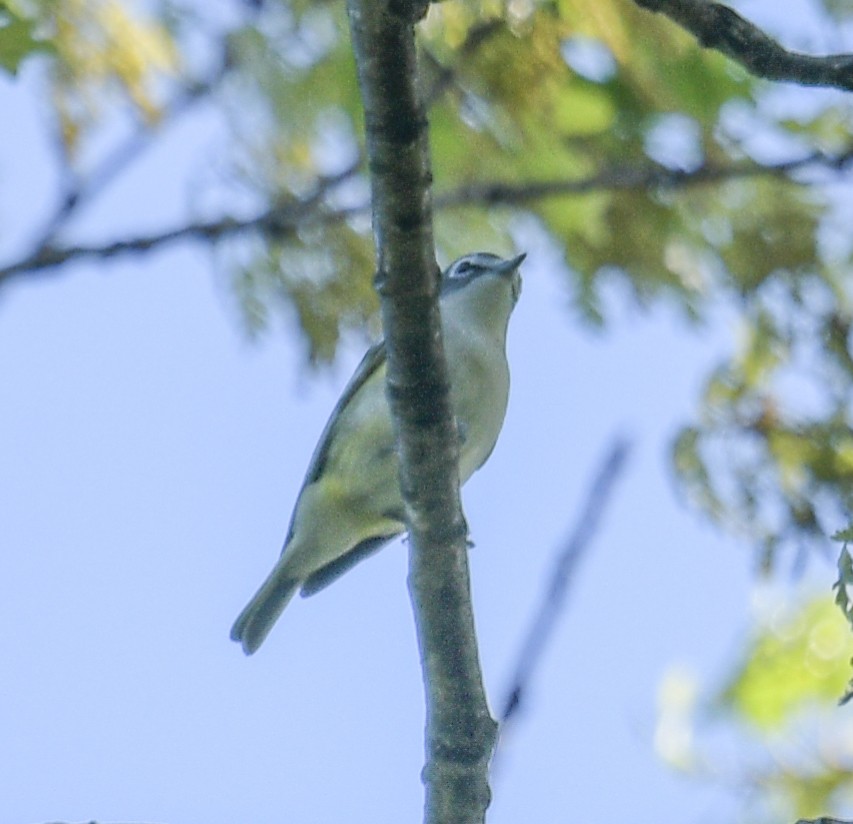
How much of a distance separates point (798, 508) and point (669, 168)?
1.18 metres

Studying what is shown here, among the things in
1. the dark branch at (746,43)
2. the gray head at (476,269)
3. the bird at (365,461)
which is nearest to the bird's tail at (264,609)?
the bird at (365,461)

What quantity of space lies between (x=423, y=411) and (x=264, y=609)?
237 cm

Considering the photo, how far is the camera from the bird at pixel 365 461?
475 centimetres

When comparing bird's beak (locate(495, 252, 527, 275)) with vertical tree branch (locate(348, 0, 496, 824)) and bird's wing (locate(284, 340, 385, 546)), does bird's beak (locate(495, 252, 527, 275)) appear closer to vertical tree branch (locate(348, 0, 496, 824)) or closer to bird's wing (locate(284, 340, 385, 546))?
bird's wing (locate(284, 340, 385, 546))

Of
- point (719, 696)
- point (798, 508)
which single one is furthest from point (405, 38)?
point (719, 696)

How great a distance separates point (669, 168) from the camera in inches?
186

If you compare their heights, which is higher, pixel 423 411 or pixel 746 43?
pixel 746 43

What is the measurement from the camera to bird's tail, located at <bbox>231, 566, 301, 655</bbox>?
5.14 metres

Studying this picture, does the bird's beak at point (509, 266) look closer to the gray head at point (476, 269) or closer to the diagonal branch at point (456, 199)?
the gray head at point (476, 269)

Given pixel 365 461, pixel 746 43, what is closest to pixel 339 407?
pixel 365 461

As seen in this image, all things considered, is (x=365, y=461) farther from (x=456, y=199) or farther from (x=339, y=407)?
(x=456, y=199)

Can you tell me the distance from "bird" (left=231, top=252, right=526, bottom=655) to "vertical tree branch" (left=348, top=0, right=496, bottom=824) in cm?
152

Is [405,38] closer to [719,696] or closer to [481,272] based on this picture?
[481,272]

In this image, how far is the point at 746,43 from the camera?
2.54 m
